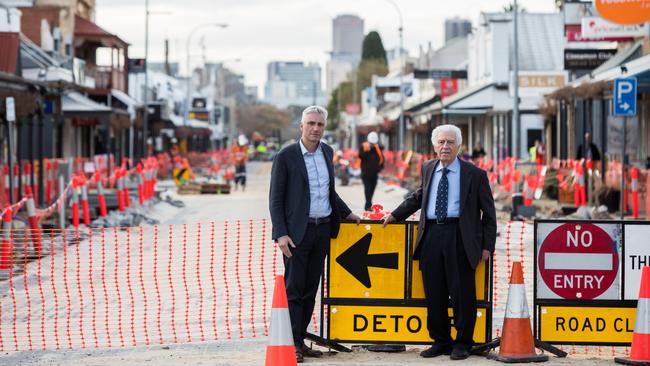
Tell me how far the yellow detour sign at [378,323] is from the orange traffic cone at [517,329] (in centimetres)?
75

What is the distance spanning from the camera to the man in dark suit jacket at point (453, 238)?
992cm

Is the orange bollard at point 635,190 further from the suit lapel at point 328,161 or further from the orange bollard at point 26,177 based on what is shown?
the suit lapel at point 328,161

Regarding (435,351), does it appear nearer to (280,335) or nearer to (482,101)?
(280,335)

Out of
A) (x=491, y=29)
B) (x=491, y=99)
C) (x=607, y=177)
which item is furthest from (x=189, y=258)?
(x=491, y=29)

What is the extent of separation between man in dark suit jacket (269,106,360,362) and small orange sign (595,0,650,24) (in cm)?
1900

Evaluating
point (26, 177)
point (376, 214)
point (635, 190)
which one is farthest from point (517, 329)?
point (26, 177)

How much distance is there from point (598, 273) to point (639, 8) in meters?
18.8

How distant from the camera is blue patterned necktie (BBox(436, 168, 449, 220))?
32.7 feet

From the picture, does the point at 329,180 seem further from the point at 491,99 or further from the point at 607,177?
the point at 491,99

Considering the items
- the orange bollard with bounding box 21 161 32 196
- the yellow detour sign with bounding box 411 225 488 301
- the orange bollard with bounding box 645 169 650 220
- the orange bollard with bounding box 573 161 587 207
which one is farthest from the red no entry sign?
the orange bollard with bounding box 573 161 587 207

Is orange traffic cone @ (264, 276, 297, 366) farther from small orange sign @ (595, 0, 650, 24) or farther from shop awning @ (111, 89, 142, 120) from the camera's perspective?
shop awning @ (111, 89, 142, 120)

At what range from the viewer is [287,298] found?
9867 mm

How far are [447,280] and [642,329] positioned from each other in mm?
1390

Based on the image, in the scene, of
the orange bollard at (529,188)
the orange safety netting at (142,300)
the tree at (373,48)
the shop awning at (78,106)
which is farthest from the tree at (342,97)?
the orange safety netting at (142,300)
